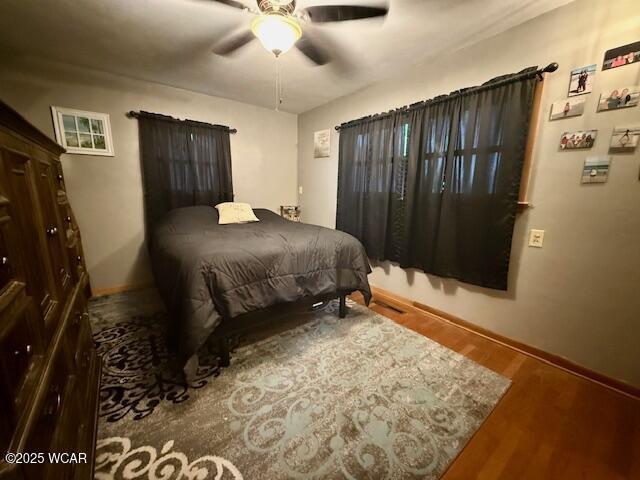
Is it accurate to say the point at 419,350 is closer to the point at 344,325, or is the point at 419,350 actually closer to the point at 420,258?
the point at 344,325

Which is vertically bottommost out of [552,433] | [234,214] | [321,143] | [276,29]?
[552,433]

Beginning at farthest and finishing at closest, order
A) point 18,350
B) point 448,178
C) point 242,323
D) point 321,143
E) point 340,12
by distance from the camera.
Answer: point 321,143 → point 448,178 → point 242,323 → point 340,12 → point 18,350

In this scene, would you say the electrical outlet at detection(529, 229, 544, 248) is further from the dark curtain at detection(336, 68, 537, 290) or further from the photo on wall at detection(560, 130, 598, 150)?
the photo on wall at detection(560, 130, 598, 150)

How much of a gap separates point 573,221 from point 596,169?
0.33 m

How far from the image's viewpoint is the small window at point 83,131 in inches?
97.2

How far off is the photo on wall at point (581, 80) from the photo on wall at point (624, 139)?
0.31 metres

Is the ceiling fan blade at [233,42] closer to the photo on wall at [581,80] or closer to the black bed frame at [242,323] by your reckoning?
the black bed frame at [242,323]

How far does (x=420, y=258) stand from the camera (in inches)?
98.1

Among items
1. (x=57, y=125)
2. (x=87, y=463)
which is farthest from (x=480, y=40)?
Answer: (x=57, y=125)

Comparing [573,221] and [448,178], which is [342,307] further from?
[573,221]

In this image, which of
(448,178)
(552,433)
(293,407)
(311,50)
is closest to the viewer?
(552,433)

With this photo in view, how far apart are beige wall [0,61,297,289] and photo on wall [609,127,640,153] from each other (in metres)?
3.48

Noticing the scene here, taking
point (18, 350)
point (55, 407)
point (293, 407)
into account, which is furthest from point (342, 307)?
point (18, 350)

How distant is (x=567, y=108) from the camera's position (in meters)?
1.64
